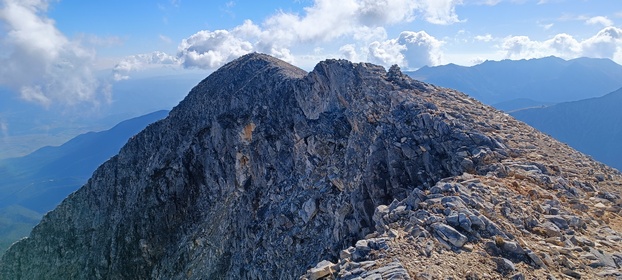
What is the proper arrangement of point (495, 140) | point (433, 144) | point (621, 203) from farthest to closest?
point (433, 144)
point (495, 140)
point (621, 203)

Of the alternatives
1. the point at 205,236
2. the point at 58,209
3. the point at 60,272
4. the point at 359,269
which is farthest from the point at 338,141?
the point at 58,209

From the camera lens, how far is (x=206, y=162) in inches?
2359

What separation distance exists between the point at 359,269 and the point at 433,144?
16806mm

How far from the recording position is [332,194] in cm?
3559

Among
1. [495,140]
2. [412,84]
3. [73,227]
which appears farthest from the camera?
[73,227]

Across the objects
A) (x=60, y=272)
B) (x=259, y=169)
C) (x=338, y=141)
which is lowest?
(x=60, y=272)

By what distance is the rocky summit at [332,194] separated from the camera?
1527cm

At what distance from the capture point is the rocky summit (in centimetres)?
1527

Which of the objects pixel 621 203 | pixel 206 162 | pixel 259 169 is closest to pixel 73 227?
pixel 206 162

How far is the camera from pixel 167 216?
198 ft

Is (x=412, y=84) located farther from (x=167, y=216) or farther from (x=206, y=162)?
(x=167, y=216)

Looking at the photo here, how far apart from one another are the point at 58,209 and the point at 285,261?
66608mm

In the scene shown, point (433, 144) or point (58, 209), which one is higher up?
point (433, 144)

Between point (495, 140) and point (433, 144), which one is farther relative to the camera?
point (433, 144)
